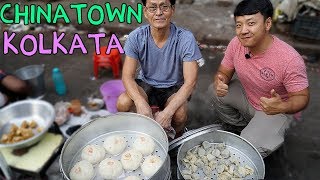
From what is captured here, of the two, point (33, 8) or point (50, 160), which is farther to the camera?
point (33, 8)

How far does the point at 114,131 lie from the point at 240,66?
1.19 metres

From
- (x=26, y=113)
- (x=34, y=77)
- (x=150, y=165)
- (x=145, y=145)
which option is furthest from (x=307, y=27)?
(x=26, y=113)

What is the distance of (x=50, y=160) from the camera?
8.89ft

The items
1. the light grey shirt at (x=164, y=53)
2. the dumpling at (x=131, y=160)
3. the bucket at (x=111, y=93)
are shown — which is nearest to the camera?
the dumpling at (x=131, y=160)

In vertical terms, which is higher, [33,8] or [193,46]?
[193,46]

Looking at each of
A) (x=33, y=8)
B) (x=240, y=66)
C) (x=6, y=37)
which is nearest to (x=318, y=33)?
(x=240, y=66)

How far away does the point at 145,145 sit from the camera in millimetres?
2131

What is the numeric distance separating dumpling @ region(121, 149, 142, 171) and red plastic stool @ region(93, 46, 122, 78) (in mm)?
2267

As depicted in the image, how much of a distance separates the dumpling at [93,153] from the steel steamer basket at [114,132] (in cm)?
6

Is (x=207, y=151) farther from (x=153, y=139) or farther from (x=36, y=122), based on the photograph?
(x=36, y=122)

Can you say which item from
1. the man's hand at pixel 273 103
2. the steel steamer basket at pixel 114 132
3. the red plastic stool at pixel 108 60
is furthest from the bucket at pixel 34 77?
the man's hand at pixel 273 103

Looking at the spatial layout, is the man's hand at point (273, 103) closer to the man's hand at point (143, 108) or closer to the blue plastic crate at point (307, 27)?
the man's hand at point (143, 108)

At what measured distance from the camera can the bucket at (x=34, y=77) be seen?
381 centimetres

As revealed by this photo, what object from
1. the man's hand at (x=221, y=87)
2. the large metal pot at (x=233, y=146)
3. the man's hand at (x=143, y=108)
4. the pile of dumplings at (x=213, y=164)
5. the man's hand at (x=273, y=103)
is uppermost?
the man's hand at (x=273, y=103)
